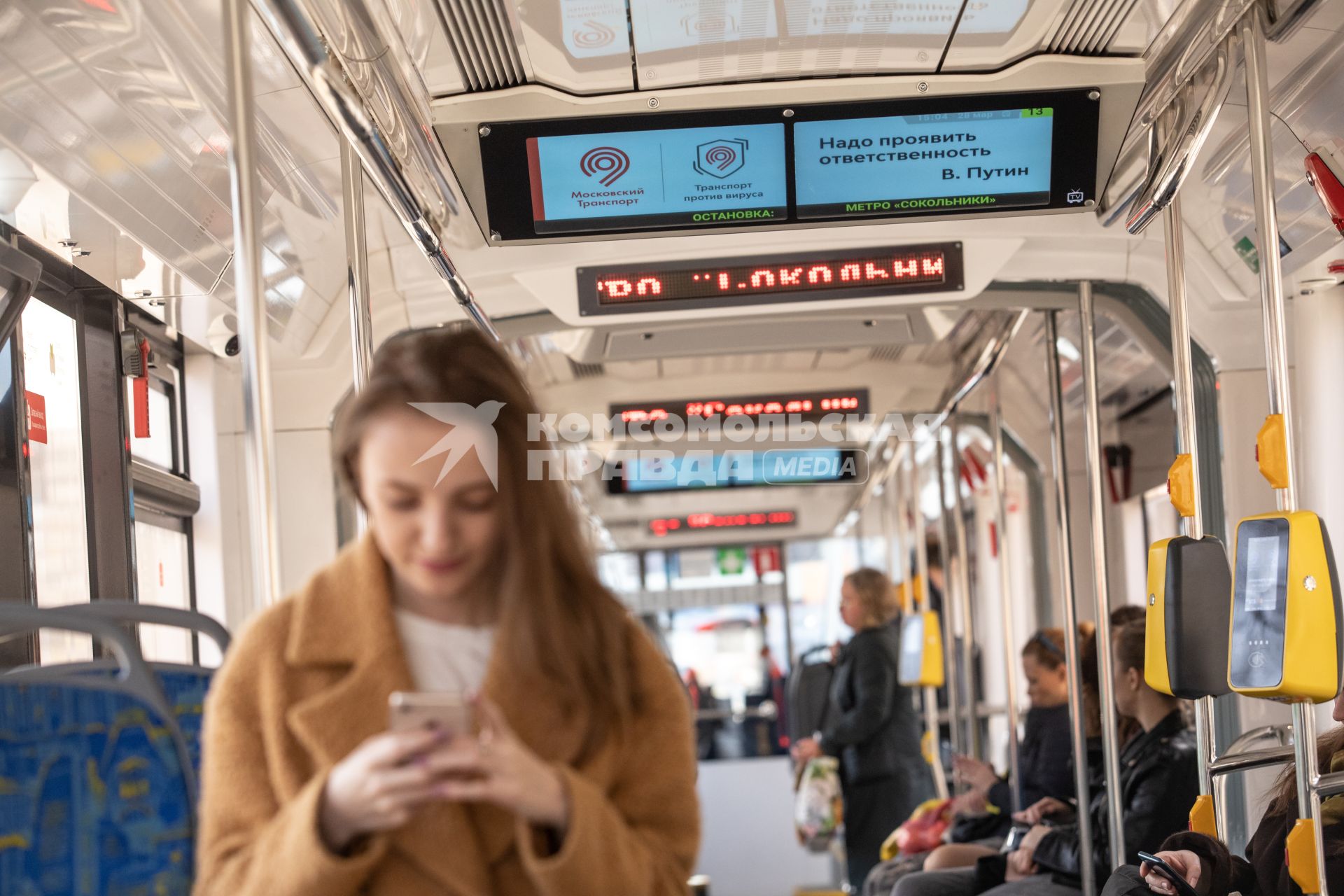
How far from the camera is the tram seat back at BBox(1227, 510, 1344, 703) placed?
A: 8.30ft

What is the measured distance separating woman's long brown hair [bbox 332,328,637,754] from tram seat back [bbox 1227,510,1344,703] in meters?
1.62

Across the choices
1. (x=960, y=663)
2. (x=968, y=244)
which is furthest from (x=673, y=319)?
(x=960, y=663)

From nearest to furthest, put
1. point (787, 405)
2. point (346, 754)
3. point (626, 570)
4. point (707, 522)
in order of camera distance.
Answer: point (346, 754), point (787, 405), point (707, 522), point (626, 570)

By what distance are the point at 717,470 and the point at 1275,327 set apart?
250 inches

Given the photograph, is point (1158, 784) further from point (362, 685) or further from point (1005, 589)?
point (362, 685)

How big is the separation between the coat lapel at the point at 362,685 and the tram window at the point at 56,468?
Answer: 109 inches

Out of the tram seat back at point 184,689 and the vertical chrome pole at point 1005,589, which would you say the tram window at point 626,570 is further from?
the tram seat back at point 184,689

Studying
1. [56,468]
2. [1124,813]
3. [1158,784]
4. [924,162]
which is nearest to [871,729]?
[1124,813]

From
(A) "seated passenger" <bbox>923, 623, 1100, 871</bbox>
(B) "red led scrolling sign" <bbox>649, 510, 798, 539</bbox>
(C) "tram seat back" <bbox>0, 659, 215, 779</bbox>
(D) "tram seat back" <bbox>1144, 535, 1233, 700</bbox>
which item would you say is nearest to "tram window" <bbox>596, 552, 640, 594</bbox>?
(B) "red led scrolling sign" <bbox>649, 510, 798, 539</bbox>

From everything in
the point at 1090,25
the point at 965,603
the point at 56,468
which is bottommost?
the point at 965,603

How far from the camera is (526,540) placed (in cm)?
140

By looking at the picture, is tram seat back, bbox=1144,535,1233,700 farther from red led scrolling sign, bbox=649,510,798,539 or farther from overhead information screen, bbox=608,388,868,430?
red led scrolling sign, bbox=649,510,798,539

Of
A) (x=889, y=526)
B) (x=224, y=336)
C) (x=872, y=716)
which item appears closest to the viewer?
(x=224, y=336)

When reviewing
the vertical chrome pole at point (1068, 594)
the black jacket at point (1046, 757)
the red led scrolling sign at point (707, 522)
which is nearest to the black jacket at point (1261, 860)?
the vertical chrome pole at point (1068, 594)
